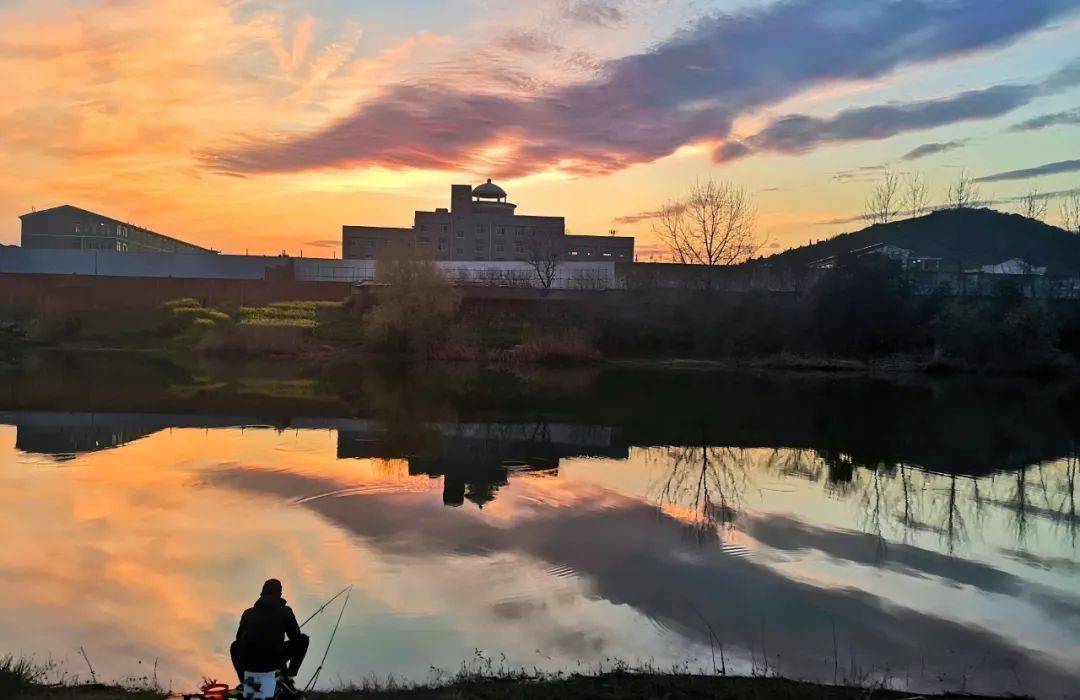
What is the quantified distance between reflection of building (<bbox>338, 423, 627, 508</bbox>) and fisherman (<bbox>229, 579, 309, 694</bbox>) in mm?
8872

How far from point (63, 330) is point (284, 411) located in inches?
1492

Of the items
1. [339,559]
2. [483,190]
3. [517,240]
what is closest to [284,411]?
[339,559]

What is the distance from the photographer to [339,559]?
11000 mm

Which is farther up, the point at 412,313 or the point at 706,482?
the point at 412,313

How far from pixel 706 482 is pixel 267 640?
13.2m

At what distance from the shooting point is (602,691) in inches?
265

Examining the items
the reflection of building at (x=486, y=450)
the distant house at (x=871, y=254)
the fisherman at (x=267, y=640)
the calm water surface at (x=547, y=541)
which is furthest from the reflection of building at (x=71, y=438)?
the distant house at (x=871, y=254)

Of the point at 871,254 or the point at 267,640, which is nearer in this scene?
the point at 267,640

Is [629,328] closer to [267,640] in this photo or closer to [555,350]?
[555,350]

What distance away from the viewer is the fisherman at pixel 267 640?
18.1 ft

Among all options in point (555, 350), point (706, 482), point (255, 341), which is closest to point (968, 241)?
point (555, 350)

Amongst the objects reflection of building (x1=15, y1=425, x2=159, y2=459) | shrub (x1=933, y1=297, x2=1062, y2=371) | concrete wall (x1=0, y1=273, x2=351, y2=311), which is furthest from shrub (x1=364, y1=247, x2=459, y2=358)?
shrub (x1=933, y1=297, x2=1062, y2=371)

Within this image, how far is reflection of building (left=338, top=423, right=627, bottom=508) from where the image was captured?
54.3 feet

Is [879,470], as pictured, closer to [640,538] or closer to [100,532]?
[640,538]
